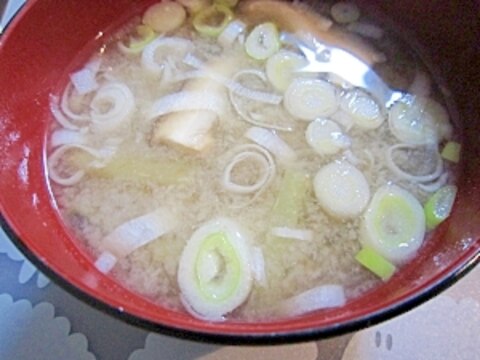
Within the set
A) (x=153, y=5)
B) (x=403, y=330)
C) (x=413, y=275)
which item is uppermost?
(x=153, y=5)

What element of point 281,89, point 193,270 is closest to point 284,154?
point 281,89

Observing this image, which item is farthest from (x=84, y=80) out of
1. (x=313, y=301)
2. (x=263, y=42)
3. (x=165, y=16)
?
(x=313, y=301)

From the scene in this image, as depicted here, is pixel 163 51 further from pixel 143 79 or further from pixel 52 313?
pixel 52 313

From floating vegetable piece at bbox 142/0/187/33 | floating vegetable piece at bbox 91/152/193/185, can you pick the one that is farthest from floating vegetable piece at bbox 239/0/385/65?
floating vegetable piece at bbox 91/152/193/185

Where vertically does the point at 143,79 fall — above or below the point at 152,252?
above

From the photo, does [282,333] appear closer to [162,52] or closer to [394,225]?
[394,225]
